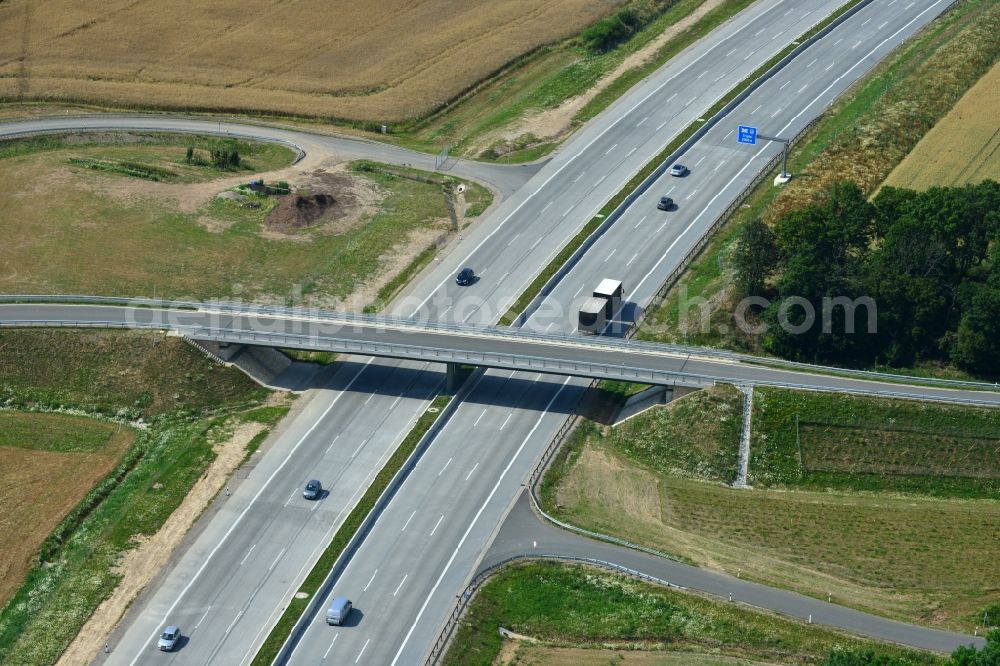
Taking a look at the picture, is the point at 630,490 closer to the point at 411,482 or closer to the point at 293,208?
the point at 411,482

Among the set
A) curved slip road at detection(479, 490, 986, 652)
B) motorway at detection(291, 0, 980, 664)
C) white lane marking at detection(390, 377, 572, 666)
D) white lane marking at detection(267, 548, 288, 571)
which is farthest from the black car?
white lane marking at detection(267, 548, 288, 571)

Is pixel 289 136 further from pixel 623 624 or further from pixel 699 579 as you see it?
pixel 623 624

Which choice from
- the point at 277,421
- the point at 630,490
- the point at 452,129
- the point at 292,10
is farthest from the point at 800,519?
the point at 292,10

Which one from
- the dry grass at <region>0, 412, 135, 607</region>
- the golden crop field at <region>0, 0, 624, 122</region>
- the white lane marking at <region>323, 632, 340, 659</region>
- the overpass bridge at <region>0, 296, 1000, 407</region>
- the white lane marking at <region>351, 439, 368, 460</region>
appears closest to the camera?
the white lane marking at <region>323, 632, 340, 659</region>

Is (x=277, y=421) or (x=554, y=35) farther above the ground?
(x=554, y=35)

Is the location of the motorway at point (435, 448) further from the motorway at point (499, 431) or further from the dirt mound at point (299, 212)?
the dirt mound at point (299, 212)

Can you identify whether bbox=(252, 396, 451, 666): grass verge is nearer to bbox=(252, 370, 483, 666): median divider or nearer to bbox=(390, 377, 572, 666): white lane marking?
bbox=(252, 370, 483, 666): median divider

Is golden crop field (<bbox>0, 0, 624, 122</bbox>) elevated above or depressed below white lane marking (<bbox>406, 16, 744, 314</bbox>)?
above
